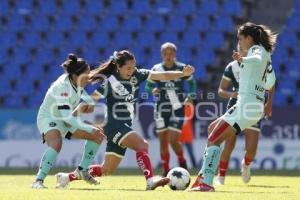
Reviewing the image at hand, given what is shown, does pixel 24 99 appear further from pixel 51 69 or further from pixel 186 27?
pixel 186 27

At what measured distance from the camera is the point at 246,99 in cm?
1089

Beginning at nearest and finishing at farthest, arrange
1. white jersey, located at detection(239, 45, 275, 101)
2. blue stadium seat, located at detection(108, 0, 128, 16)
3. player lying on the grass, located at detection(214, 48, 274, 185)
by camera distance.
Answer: white jersey, located at detection(239, 45, 275, 101) < player lying on the grass, located at detection(214, 48, 274, 185) < blue stadium seat, located at detection(108, 0, 128, 16)

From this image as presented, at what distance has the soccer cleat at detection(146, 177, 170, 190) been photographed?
36.1ft

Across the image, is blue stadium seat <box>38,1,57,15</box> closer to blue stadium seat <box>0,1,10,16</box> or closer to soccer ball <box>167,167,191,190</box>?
blue stadium seat <box>0,1,10,16</box>

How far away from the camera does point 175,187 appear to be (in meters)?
11.3

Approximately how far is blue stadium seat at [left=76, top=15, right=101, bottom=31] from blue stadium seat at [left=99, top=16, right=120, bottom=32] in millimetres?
182

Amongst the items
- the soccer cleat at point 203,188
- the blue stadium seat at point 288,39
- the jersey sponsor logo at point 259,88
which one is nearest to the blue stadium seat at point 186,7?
the blue stadium seat at point 288,39

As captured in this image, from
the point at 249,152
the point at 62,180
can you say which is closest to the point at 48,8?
the point at 249,152

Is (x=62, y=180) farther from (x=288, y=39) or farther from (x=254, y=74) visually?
(x=288, y=39)

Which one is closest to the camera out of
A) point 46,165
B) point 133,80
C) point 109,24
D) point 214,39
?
point 46,165

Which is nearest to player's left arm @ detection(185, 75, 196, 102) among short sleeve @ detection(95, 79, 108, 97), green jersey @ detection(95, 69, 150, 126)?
green jersey @ detection(95, 69, 150, 126)

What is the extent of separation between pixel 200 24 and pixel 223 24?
2.11 feet

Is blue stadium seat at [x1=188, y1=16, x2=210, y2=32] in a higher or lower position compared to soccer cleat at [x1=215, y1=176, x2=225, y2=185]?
higher

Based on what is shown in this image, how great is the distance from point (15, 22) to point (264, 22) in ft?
23.5
